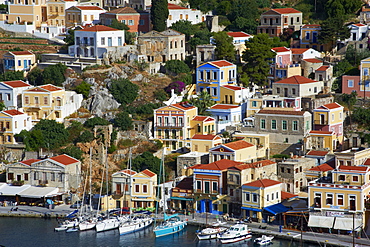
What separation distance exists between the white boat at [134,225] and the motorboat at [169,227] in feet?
5.21

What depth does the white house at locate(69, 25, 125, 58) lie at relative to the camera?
91750 millimetres

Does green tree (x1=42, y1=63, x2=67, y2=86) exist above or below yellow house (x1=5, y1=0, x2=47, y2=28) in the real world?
below

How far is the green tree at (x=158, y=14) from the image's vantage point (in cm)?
9819

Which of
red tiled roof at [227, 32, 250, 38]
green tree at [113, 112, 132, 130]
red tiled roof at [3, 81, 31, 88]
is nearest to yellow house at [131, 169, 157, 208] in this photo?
green tree at [113, 112, 132, 130]

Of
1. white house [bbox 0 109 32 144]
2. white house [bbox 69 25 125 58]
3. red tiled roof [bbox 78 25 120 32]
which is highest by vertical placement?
red tiled roof [bbox 78 25 120 32]

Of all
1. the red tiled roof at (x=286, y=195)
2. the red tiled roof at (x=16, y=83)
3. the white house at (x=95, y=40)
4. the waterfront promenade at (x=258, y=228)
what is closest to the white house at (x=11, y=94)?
the red tiled roof at (x=16, y=83)

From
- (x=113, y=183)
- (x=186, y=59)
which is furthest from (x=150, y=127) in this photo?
(x=186, y=59)

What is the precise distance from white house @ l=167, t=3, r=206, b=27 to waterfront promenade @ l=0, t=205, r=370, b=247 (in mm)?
34167

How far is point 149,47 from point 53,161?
71.9 ft

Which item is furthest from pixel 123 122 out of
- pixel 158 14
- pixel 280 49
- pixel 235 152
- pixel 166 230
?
pixel 158 14

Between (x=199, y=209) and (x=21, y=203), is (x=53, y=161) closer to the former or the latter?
(x=21, y=203)

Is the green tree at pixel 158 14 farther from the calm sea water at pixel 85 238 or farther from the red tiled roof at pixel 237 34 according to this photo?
the calm sea water at pixel 85 238

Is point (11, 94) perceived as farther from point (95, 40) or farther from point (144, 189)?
point (144, 189)

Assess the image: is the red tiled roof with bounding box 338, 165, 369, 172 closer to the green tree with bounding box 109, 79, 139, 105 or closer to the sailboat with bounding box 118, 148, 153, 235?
the sailboat with bounding box 118, 148, 153, 235
